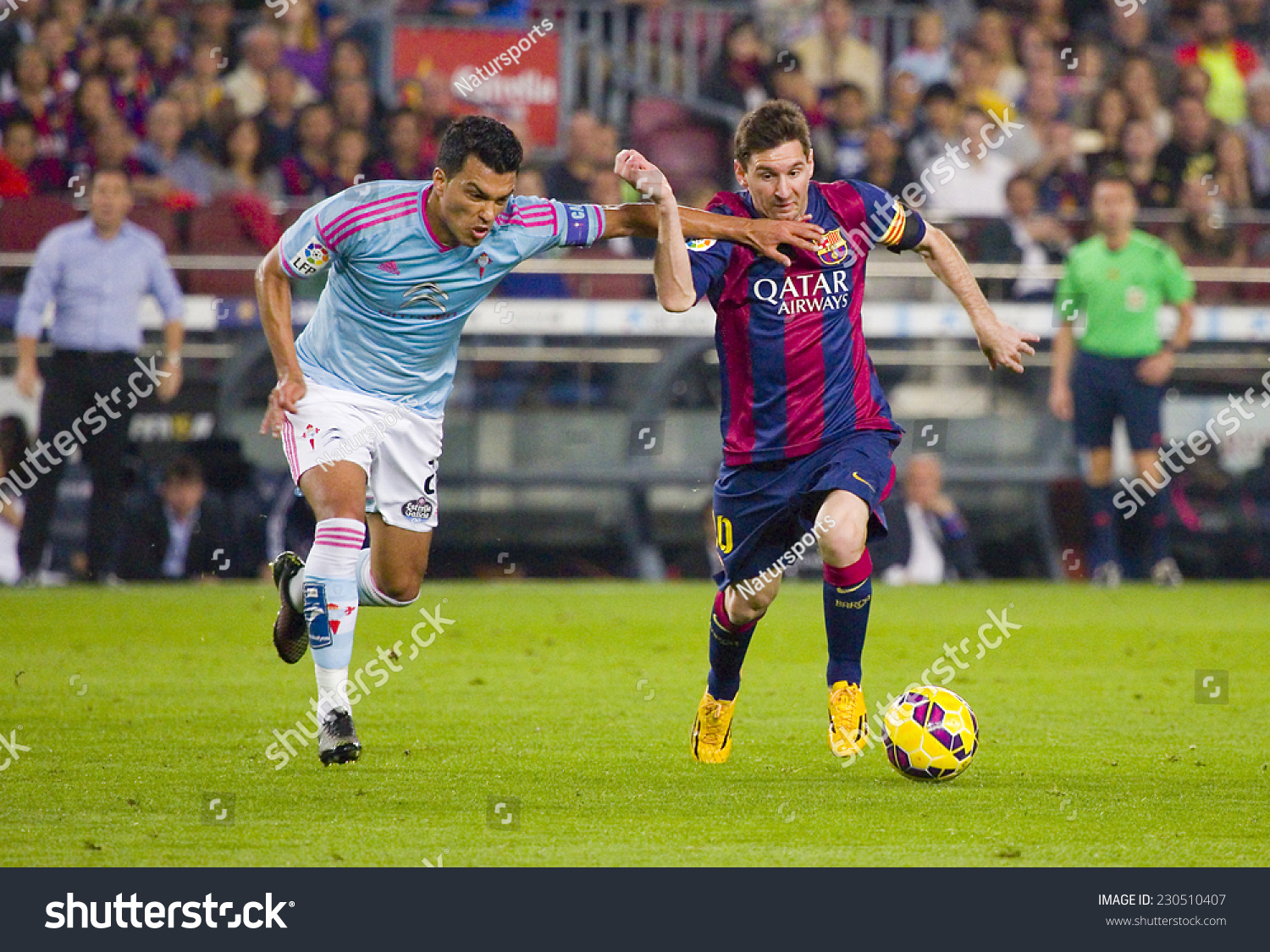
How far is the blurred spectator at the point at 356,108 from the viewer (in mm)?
14000

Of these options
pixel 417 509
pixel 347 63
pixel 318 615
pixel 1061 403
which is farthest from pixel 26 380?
pixel 1061 403

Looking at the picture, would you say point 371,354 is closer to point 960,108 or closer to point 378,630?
point 378,630

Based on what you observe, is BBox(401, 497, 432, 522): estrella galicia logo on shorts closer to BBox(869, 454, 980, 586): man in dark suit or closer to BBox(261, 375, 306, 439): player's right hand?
BBox(261, 375, 306, 439): player's right hand

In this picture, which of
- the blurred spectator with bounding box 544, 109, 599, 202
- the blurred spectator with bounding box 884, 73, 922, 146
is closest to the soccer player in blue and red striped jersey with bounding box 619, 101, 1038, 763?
the blurred spectator with bounding box 544, 109, 599, 202

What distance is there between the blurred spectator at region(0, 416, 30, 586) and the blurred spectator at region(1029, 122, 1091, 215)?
818cm

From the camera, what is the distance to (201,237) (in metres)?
13.0

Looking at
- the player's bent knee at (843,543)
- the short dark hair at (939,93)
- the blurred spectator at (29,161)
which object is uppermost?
the short dark hair at (939,93)

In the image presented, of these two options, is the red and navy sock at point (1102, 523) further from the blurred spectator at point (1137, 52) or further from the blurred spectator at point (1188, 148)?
the blurred spectator at point (1137, 52)

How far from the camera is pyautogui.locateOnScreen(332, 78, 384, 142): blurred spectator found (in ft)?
45.9

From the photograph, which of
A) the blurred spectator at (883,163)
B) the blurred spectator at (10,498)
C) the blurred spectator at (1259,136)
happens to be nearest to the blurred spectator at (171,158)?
the blurred spectator at (10,498)

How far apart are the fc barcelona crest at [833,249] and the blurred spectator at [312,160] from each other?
8.05m

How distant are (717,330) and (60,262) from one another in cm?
693

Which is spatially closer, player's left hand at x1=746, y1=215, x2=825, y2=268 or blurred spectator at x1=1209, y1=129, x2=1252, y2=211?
player's left hand at x1=746, y1=215, x2=825, y2=268

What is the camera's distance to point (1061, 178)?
15.3 m
